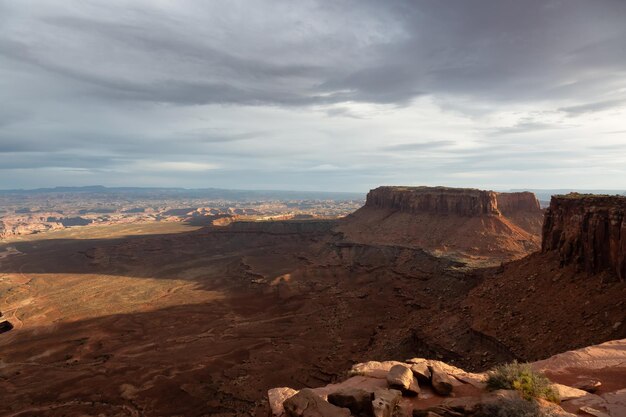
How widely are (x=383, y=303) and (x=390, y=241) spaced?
25166 mm

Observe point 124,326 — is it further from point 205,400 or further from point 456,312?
point 456,312

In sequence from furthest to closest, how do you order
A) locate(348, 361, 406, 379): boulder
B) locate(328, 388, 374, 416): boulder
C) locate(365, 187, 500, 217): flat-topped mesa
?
locate(365, 187, 500, 217): flat-topped mesa, locate(348, 361, 406, 379): boulder, locate(328, 388, 374, 416): boulder

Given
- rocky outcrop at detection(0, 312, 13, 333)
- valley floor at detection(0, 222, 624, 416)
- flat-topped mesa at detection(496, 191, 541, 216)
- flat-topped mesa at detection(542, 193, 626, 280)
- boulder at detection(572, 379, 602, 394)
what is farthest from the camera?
flat-topped mesa at detection(496, 191, 541, 216)

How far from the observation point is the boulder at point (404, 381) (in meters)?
13.0

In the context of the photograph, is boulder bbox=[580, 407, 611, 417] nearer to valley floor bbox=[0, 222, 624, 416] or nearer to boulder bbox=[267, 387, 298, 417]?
boulder bbox=[267, 387, 298, 417]

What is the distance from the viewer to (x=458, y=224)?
238 ft

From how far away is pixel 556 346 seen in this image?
2241 centimetres

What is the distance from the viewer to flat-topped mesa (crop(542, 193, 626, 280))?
2509 cm

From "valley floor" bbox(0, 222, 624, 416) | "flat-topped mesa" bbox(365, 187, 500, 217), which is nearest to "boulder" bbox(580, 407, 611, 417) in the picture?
"valley floor" bbox(0, 222, 624, 416)

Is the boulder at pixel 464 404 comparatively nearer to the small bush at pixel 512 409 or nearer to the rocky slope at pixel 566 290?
the small bush at pixel 512 409

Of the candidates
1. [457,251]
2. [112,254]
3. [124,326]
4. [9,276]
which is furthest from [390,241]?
[9,276]

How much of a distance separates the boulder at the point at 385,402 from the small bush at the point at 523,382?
3588mm

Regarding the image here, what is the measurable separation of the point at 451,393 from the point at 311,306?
44.9m

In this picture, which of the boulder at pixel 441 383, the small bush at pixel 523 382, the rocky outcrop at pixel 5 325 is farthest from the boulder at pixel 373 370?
the rocky outcrop at pixel 5 325
